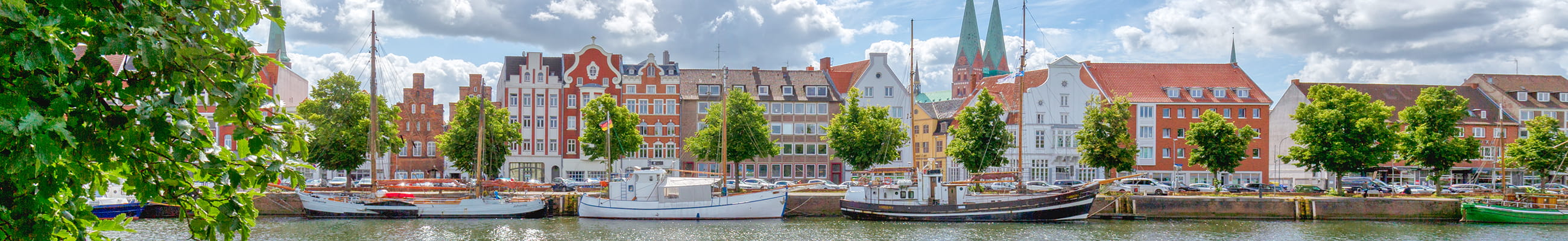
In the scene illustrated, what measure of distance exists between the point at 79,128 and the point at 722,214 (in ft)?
162

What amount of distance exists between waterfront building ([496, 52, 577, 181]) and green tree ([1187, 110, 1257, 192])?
40.7m

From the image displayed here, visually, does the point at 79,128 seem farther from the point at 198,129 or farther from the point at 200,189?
the point at 200,189

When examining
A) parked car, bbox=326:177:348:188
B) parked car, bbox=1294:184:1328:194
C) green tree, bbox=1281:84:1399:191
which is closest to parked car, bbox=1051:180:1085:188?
green tree, bbox=1281:84:1399:191

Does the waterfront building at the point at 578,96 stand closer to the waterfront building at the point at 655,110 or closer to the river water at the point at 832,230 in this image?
the waterfront building at the point at 655,110

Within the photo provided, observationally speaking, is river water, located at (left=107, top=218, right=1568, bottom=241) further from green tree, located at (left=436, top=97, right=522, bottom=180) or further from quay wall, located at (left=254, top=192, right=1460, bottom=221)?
green tree, located at (left=436, top=97, right=522, bottom=180)

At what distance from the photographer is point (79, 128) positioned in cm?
598

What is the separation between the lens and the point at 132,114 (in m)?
6.05

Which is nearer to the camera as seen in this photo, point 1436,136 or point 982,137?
point 1436,136

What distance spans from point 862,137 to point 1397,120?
4363 cm

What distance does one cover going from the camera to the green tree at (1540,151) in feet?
221

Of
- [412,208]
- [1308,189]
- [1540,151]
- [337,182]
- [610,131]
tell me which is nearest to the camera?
[412,208]

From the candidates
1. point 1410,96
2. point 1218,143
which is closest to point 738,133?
point 1218,143

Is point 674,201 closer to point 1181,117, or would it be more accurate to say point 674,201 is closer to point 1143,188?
point 1143,188

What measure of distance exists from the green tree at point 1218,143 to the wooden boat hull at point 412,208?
35.7 metres
